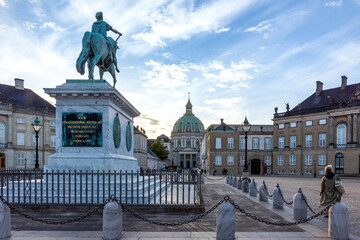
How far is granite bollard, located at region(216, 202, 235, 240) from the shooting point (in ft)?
23.3

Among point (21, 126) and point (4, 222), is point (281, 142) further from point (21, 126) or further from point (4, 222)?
point (4, 222)

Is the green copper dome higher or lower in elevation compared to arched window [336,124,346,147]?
higher

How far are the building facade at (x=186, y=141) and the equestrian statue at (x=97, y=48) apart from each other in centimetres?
16347

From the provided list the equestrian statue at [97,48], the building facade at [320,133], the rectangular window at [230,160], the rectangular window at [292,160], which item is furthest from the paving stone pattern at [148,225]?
the rectangular window at [230,160]

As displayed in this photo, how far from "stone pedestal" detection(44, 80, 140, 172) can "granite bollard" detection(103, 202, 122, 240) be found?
4.18 metres

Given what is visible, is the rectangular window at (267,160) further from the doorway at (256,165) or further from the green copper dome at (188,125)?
the green copper dome at (188,125)

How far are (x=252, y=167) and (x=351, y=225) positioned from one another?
198 feet

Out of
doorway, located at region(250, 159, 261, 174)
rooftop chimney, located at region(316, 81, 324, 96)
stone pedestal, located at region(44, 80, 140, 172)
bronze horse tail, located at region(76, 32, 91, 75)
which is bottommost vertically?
doorway, located at region(250, 159, 261, 174)

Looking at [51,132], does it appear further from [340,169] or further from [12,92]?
[340,169]

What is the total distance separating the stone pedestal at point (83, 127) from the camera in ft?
37.4

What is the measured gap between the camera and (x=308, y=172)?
56.0 meters

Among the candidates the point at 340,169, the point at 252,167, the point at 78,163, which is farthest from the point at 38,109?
the point at 340,169

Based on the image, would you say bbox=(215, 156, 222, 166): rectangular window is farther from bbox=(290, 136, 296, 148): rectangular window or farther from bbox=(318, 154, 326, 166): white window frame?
bbox=(318, 154, 326, 166): white window frame

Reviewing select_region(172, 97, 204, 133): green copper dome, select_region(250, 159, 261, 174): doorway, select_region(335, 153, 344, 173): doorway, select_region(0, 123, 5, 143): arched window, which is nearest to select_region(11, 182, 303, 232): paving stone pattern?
select_region(335, 153, 344, 173): doorway
